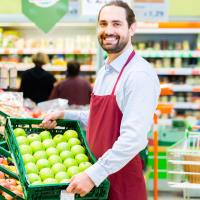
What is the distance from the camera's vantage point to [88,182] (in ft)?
7.53

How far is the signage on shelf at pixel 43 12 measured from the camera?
17.8 feet

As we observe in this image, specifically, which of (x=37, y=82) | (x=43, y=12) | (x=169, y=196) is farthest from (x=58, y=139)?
(x=37, y=82)

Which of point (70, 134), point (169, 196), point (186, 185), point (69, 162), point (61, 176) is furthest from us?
point (169, 196)

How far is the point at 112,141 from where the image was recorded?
264 centimetres

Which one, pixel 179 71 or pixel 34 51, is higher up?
pixel 34 51

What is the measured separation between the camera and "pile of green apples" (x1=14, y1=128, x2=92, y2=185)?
2396mm

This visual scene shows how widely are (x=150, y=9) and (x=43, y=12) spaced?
1.21m

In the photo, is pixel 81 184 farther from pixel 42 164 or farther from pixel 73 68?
pixel 73 68

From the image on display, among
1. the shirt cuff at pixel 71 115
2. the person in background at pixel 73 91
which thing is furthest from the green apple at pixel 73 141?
the person in background at pixel 73 91

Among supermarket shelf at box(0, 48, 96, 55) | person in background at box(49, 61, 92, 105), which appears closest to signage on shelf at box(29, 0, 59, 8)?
person in background at box(49, 61, 92, 105)

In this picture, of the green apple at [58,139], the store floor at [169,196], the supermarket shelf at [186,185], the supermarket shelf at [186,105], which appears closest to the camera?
the green apple at [58,139]

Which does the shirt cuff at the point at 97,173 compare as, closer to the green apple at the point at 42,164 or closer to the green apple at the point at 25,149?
the green apple at the point at 42,164

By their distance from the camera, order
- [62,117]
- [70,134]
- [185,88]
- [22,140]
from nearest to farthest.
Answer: [22,140], [70,134], [62,117], [185,88]

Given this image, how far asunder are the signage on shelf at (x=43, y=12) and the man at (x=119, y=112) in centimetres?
269
